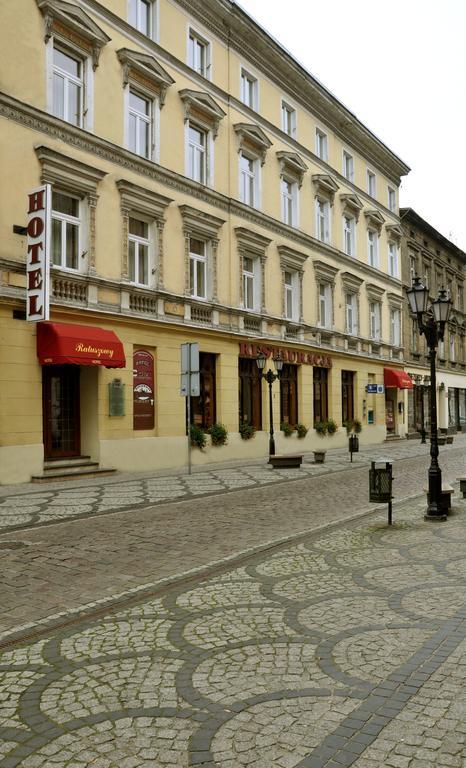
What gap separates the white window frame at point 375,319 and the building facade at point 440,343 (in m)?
4.18

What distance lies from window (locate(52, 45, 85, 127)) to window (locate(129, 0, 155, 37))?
9.60 feet

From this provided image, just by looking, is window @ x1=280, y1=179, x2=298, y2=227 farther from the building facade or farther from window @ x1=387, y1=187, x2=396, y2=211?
the building facade

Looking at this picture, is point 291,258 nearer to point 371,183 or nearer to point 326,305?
point 326,305

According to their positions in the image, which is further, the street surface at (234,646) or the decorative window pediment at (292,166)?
the decorative window pediment at (292,166)

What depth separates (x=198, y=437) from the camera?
2023 cm

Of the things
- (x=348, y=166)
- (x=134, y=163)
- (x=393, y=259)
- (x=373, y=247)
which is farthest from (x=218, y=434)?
(x=393, y=259)

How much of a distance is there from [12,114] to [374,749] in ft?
52.3

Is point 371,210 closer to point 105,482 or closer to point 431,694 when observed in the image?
point 105,482

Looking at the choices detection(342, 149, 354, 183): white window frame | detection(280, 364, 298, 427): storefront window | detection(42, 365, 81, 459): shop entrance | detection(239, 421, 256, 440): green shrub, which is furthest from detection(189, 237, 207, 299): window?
detection(342, 149, 354, 183): white window frame

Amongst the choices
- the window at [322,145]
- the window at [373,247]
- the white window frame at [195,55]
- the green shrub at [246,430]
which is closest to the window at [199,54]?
the white window frame at [195,55]

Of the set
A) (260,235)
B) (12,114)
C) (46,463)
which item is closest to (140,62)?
(12,114)

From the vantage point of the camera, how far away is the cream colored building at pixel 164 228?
15594 millimetres

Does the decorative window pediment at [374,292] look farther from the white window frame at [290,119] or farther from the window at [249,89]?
the window at [249,89]

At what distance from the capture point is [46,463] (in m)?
16.2
